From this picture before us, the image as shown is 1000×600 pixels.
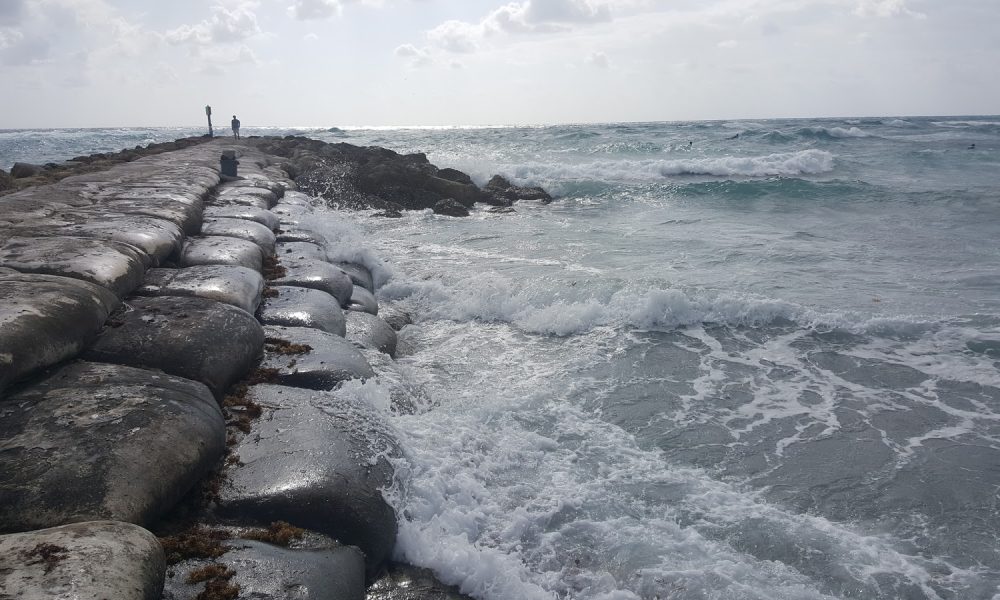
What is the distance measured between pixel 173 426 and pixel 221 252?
11.9 feet

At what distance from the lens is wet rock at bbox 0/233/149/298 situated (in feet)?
14.5

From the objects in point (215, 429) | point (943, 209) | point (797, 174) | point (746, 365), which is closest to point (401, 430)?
point (215, 429)

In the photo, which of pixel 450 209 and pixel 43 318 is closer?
pixel 43 318

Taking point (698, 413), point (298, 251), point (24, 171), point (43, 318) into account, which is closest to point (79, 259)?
point (43, 318)

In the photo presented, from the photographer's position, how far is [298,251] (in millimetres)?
8383

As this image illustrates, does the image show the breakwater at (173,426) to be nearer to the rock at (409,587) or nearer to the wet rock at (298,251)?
the rock at (409,587)

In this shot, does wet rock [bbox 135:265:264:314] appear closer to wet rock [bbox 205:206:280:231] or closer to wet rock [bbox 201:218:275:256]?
wet rock [bbox 201:218:275:256]

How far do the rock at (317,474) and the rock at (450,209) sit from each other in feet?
46.9

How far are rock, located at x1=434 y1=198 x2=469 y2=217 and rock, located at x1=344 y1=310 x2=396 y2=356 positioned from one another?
1117 cm

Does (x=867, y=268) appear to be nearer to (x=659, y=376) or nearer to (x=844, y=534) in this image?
(x=659, y=376)

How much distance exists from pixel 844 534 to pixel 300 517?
3557 mm

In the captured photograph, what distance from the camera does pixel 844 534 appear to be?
13.6 feet

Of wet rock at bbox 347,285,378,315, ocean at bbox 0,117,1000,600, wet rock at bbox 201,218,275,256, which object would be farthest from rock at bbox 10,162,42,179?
wet rock at bbox 347,285,378,315

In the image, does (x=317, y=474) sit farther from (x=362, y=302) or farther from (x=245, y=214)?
(x=245, y=214)
